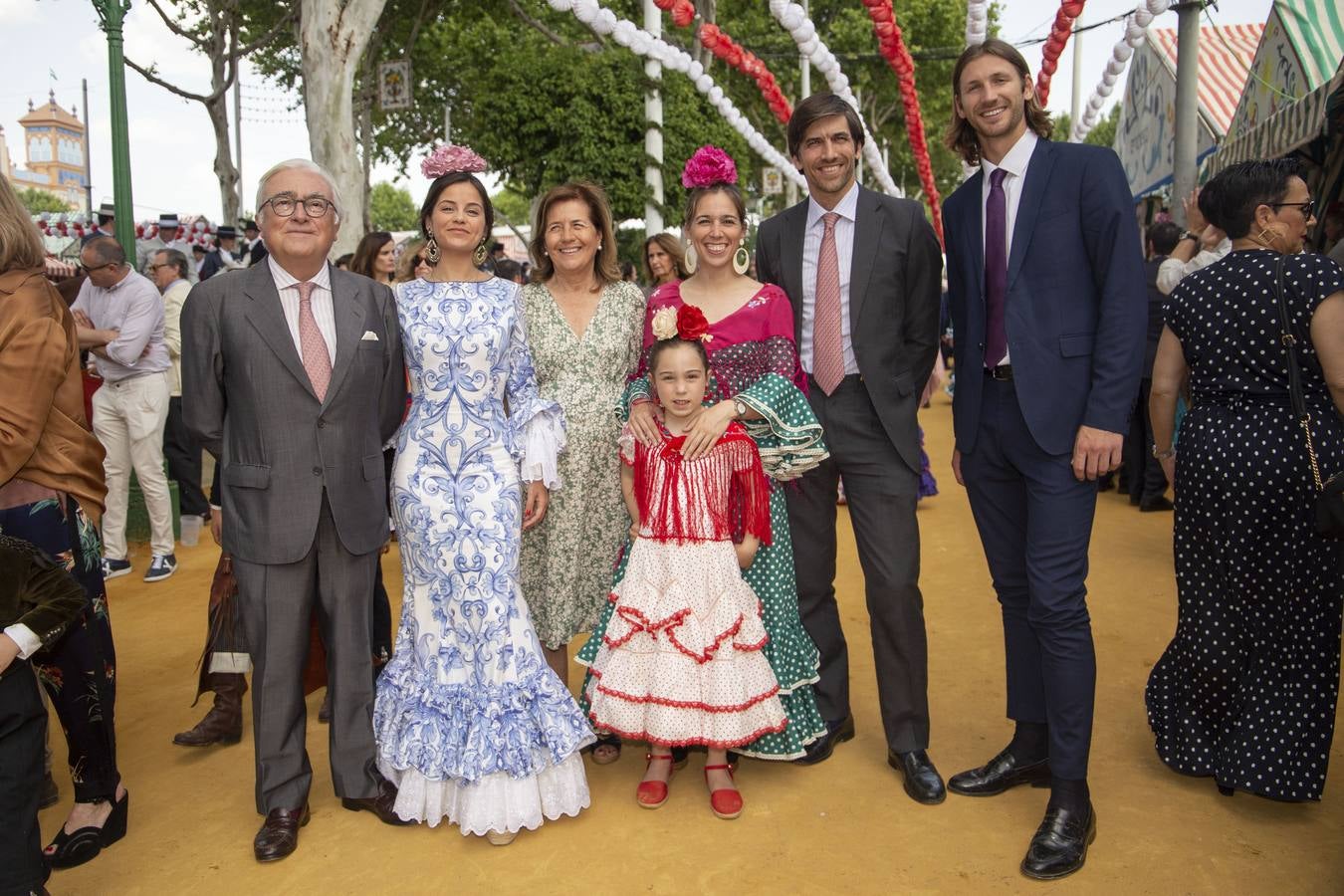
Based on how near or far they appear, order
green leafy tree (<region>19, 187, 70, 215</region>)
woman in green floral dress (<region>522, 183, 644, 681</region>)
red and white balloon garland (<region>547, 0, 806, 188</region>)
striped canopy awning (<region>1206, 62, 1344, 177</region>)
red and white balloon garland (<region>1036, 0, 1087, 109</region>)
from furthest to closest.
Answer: green leafy tree (<region>19, 187, 70, 215</region>), red and white balloon garland (<region>547, 0, 806, 188</region>), red and white balloon garland (<region>1036, 0, 1087, 109</region>), striped canopy awning (<region>1206, 62, 1344, 177</region>), woman in green floral dress (<region>522, 183, 644, 681</region>)

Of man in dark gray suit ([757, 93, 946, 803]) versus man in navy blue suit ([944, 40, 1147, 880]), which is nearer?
man in navy blue suit ([944, 40, 1147, 880])

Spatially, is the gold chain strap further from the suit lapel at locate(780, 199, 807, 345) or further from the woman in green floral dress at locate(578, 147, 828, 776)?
the suit lapel at locate(780, 199, 807, 345)

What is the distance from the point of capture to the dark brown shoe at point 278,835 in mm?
3352

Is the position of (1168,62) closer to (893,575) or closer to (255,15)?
(893,575)

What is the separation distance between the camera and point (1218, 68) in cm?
1442

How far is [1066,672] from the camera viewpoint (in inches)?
130

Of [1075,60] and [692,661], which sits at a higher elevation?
[1075,60]

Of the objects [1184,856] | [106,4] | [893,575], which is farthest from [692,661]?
[106,4]

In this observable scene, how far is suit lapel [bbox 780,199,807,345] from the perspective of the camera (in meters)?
3.82

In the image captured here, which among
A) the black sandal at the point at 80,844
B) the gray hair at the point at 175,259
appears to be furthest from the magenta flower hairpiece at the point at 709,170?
the gray hair at the point at 175,259

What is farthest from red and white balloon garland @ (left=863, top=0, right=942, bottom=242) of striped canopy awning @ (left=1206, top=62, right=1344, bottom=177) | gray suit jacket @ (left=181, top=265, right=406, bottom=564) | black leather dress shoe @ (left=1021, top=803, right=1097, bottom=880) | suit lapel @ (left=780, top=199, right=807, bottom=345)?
gray suit jacket @ (left=181, top=265, right=406, bottom=564)

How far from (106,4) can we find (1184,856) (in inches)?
354

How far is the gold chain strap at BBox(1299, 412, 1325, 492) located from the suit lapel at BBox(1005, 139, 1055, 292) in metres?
1.05

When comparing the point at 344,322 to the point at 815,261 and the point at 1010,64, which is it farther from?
the point at 1010,64
